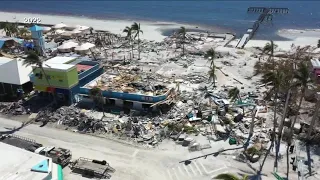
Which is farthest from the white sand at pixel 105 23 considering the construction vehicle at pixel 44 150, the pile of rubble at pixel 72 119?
the construction vehicle at pixel 44 150

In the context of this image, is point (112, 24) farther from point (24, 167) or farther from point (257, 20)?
point (24, 167)

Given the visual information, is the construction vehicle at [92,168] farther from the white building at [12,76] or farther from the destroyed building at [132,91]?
the white building at [12,76]

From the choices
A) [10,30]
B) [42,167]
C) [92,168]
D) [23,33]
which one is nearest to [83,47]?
[23,33]

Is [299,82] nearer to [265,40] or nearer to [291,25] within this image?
[265,40]

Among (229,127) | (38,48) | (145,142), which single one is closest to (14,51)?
(38,48)

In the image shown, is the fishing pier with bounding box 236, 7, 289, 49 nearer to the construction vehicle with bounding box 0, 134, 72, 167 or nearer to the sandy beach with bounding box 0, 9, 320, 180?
the sandy beach with bounding box 0, 9, 320, 180

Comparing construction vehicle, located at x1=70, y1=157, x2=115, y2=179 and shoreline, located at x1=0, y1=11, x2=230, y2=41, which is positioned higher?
shoreline, located at x1=0, y1=11, x2=230, y2=41

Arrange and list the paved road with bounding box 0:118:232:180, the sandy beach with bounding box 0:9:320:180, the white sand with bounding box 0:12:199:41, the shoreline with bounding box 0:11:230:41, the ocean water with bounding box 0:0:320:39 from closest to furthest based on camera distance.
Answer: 1. the paved road with bounding box 0:118:232:180
2. the sandy beach with bounding box 0:9:320:180
3. the white sand with bounding box 0:12:199:41
4. the shoreline with bounding box 0:11:230:41
5. the ocean water with bounding box 0:0:320:39

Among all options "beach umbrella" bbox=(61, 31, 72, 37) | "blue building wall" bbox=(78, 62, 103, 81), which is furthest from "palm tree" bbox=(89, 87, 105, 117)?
"beach umbrella" bbox=(61, 31, 72, 37)
